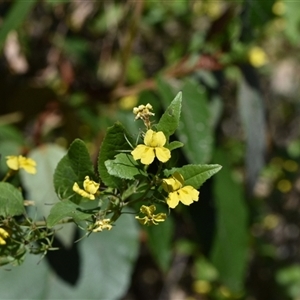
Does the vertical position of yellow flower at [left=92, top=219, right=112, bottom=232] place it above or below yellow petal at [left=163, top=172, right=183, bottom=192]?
below

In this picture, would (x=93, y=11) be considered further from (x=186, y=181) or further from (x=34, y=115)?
(x=186, y=181)

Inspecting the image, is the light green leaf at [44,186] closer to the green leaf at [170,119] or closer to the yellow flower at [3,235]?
the yellow flower at [3,235]

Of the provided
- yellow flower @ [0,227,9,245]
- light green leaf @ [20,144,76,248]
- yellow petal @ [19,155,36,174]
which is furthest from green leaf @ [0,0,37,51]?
yellow flower @ [0,227,9,245]

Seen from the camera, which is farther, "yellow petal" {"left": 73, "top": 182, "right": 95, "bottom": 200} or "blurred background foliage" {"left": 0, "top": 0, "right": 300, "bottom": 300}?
→ "blurred background foliage" {"left": 0, "top": 0, "right": 300, "bottom": 300}

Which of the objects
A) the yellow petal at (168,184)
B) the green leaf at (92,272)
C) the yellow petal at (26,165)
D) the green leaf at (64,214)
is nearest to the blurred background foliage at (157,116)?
the green leaf at (92,272)

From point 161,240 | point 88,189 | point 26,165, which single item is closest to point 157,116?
point 161,240

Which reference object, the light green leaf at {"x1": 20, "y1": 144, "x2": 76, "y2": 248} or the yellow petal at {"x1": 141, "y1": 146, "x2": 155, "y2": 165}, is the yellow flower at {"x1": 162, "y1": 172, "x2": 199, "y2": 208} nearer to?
the yellow petal at {"x1": 141, "y1": 146, "x2": 155, "y2": 165}

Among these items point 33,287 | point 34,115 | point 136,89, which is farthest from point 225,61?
point 33,287
